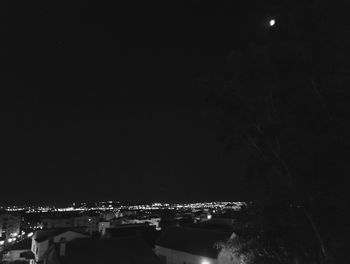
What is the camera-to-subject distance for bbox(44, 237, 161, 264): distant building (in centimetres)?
2723

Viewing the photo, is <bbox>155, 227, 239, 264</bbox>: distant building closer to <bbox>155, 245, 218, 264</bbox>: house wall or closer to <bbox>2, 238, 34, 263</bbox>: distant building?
<bbox>155, 245, 218, 264</bbox>: house wall

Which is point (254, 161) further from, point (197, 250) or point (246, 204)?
point (197, 250)

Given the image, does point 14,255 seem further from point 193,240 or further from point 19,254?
point 193,240

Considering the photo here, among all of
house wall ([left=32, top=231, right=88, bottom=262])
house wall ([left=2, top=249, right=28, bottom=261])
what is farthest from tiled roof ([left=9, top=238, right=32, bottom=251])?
house wall ([left=32, top=231, right=88, bottom=262])

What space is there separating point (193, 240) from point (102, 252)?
446 inches

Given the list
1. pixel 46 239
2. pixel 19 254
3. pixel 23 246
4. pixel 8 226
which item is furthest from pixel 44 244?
pixel 8 226

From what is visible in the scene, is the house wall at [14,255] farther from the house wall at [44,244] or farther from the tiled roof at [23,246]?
the house wall at [44,244]

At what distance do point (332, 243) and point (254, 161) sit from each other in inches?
139

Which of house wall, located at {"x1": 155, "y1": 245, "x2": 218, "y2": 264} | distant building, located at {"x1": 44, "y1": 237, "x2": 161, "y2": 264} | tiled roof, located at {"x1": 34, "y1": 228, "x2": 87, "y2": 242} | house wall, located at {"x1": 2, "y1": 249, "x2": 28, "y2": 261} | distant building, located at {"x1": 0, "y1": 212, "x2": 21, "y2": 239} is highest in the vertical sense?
distant building, located at {"x1": 0, "y1": 212, "x2": 21, "y2": 239}

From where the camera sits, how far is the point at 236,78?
11.2 metres

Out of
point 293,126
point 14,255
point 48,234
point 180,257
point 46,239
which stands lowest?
point 180,257

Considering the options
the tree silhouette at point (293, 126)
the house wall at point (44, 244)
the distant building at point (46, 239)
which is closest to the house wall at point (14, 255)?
the distant building at point (46, 239)

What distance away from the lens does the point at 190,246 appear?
115 ft

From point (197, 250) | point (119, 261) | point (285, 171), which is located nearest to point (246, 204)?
point (285, 171)
